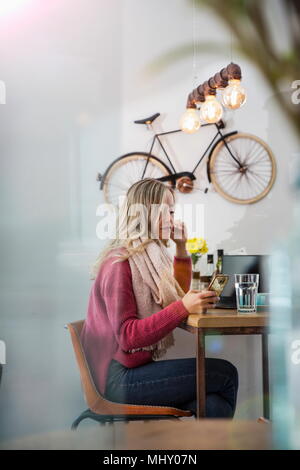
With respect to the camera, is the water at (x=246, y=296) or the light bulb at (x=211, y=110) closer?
the water at (x=246, y=296)

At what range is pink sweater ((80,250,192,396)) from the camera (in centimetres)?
122

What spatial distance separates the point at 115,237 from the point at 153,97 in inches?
27.9

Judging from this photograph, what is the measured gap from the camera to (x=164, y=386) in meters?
1.24

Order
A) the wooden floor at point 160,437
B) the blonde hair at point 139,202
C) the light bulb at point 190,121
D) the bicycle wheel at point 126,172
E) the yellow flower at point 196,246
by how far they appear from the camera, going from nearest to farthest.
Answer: the wooden floor at point 160,437
the bicycle wheel at point 126,172
the blonde hair at point 139,202
the light bulb at point 190,121
the yellow flower at point 196,246

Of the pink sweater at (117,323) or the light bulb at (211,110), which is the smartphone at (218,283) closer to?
the pink sweater at (117,323)

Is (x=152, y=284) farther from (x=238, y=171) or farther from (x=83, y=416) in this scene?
(x=238, y=171)

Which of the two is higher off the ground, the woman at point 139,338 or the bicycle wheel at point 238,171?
the bicycle wheel at point 238,171

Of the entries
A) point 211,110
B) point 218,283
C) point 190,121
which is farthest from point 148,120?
point 218,283

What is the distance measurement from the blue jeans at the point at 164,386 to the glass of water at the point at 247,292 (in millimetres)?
186

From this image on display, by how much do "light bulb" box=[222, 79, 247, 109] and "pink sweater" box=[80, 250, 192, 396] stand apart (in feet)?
2.20

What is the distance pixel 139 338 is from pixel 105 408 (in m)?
0.18

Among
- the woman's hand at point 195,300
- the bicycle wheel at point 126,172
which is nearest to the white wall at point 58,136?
the bicycle wheel at point 126,172

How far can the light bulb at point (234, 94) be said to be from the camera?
1592 mm
